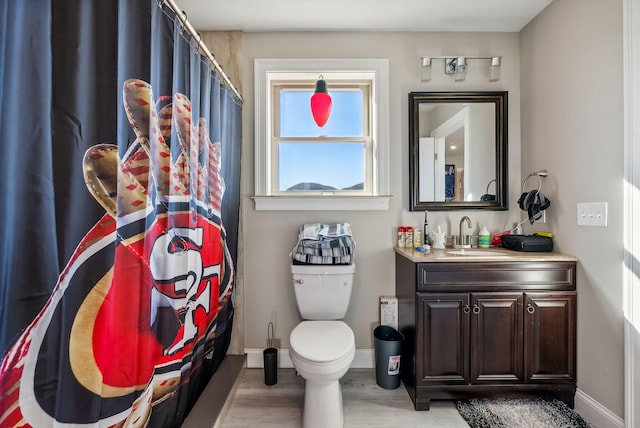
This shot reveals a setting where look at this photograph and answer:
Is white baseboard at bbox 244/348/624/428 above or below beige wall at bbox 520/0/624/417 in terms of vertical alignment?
below

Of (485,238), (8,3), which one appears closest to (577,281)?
(485,238)

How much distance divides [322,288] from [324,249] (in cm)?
25

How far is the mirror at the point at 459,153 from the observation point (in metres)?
2.08

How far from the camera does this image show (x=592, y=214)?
152cm

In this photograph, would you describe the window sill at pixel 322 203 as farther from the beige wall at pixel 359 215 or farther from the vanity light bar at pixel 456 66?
the vanity light bar at pixel 456 66

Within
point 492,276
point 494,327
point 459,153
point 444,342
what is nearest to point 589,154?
point 459,153

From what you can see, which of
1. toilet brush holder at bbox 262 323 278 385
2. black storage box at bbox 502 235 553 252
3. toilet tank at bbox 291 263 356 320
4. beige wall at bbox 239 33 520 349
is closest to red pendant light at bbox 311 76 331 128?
beige wall at bbox 239 33 520 349

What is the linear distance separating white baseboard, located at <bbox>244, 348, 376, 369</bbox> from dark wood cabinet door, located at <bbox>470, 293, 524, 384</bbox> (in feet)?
2.31

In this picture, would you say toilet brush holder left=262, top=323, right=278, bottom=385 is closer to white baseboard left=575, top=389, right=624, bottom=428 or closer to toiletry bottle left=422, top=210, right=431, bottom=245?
toiletry bottle left=422, top=210, right=431, bottom=245

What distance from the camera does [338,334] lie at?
155 cm

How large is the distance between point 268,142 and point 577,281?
2.15m

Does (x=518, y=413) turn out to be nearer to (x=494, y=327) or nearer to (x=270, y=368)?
(x=494, y=327)

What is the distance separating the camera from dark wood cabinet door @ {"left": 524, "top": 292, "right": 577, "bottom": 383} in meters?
1.59

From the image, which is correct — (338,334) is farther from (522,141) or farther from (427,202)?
(522,141)
